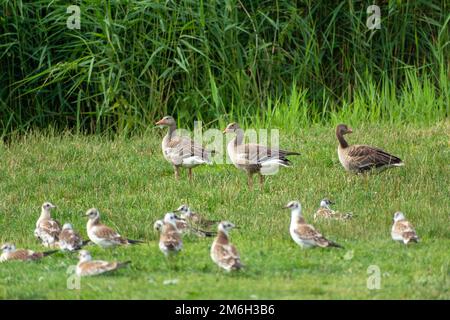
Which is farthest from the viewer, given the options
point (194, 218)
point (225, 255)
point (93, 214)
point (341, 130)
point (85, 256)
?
point (341, 130)

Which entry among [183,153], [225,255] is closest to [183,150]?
[183,153]

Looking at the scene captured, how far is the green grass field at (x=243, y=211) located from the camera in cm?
929

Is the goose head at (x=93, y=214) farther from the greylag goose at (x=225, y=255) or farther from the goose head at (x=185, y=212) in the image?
the greylag goose at (x=225, y=255)

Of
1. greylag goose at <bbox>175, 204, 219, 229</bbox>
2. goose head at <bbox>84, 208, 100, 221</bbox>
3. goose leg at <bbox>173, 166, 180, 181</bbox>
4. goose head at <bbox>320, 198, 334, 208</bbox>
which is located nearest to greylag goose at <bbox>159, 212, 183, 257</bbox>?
goose head at <bbox>84, 208, 100, 221</bbox>

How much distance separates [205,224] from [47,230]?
67.0 inches

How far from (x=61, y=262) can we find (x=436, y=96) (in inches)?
383

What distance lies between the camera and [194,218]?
38.1ft

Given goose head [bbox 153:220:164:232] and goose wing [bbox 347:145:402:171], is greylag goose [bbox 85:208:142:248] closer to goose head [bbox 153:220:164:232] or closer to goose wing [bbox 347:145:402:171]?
goose head [bbox 153:220:164:232]

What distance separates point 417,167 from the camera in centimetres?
1416

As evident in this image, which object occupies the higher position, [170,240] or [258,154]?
[258,154]

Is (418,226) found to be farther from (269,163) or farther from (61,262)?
(61,262)

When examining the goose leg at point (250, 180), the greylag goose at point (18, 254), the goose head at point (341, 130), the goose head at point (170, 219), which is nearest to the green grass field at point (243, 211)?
the greylag goose at point (18, 254)

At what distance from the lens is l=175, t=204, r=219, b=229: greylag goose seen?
11492 mm

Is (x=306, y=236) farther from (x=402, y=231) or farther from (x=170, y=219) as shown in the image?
(x=170, y=219)
